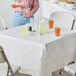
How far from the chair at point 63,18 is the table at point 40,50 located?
1.73ft

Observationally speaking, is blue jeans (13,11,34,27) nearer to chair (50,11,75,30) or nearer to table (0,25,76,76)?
chair (50,11,75,30)

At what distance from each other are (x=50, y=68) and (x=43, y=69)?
81 mm

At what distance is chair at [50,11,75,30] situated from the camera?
2.89 metres

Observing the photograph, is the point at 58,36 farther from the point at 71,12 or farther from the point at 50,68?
the point at 71,12

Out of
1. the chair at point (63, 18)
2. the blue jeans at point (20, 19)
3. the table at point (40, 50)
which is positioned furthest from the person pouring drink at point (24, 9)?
the table at point (40, 50)

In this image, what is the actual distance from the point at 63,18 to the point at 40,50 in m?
0.91

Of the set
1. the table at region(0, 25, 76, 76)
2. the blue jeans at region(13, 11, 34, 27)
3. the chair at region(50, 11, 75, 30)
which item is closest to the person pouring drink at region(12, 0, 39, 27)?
the blue jeans at region(13, 11, 34, 27)

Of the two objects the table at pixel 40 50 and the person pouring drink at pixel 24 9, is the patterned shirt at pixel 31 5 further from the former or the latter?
the table at pixel 40 50

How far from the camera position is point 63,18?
295 centimetres

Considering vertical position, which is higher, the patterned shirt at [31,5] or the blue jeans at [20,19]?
the patterned shirt at [31,5]

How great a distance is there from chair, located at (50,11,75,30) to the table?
1.73ft

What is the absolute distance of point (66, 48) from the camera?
2.29 meters

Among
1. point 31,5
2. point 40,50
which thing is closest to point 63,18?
point 31,5

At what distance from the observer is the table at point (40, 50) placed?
2.15m
